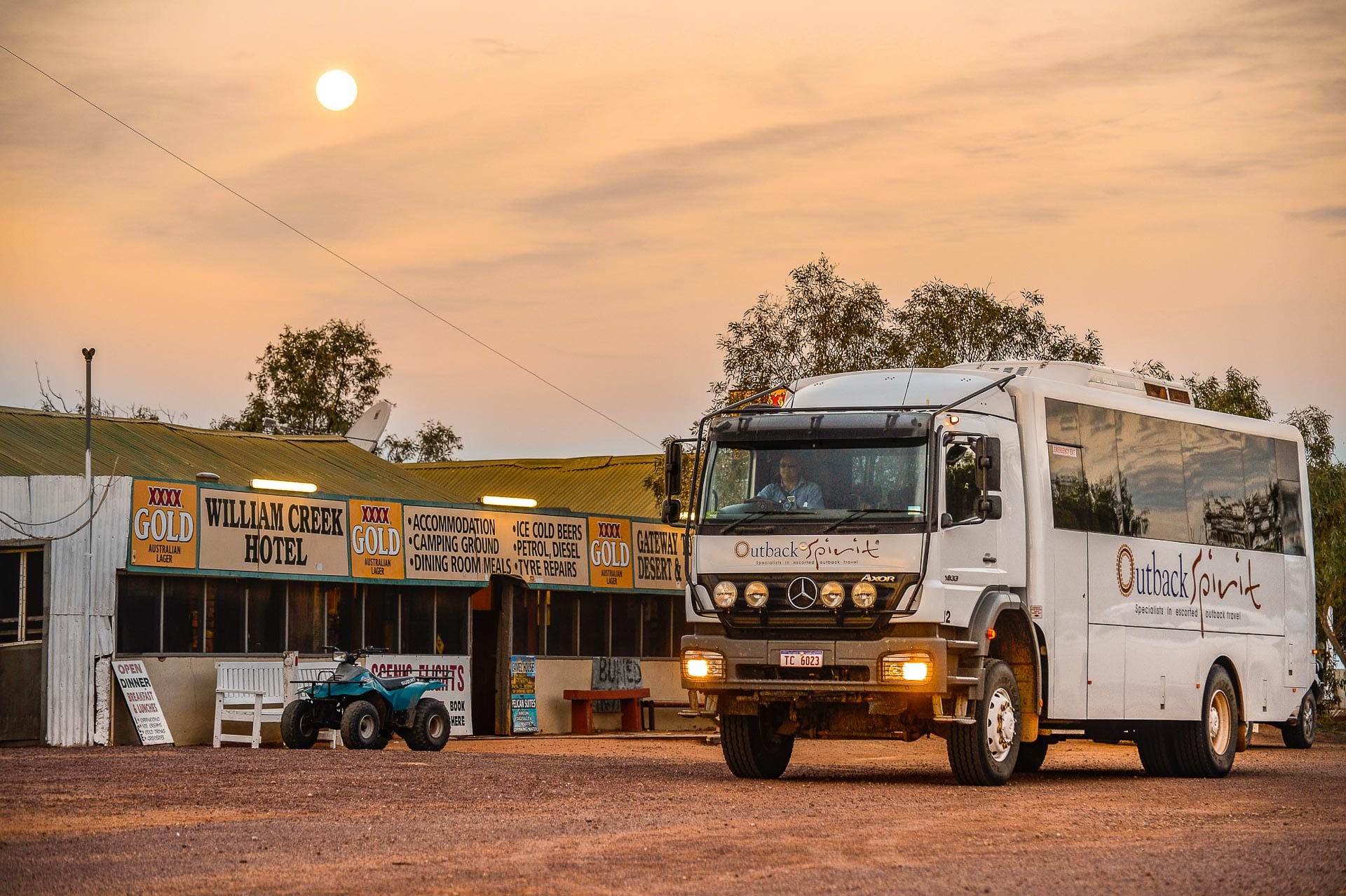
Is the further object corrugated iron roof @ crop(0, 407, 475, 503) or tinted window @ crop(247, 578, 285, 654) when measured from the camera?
corrugated iron roof @ crop(0, 407, 475, 503)

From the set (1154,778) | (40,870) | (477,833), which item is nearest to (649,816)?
(477,833)

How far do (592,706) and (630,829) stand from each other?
2008 centimetres


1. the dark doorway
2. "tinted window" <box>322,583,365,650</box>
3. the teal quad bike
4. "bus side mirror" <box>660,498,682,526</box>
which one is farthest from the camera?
the dark doorway

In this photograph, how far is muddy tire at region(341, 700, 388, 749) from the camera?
884 inches

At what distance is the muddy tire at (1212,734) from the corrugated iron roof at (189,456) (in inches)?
566

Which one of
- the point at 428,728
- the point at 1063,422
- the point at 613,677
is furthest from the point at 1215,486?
the point at 613,677

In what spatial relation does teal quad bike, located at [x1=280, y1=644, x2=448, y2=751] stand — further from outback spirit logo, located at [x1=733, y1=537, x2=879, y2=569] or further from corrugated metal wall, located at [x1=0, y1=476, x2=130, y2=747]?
outback spirit logo, located at [x1=733, y1=537, x2=879, y2=569]

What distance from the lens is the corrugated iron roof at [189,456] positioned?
2944cm

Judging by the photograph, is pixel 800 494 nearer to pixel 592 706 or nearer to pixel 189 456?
pixel 592 706

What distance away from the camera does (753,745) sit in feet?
56.7

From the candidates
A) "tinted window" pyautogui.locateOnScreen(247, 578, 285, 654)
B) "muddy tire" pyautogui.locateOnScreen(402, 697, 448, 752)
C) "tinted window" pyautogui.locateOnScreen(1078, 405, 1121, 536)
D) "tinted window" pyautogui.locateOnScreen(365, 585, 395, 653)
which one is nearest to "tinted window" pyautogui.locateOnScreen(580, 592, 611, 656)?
"tinted window" pyautogui.locateOnScreen(365, 585, 395, 653)

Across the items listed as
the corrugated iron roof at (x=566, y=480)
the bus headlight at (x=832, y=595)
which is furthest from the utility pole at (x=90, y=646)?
the corrugated iron roof at (x=566, y=480)

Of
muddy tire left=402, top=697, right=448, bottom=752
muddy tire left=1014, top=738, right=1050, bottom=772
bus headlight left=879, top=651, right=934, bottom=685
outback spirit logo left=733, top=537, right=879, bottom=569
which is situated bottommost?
muddy tire left=1014, top=738, right=1050, bottom=772

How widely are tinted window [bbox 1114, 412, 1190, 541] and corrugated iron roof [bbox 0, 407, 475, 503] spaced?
14046 mm
